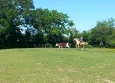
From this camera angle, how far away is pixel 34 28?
76.2 metres

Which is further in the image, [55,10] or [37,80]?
[55,10]

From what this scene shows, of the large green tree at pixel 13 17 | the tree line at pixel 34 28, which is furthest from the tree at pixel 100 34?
the large green tree at pixel 13 17

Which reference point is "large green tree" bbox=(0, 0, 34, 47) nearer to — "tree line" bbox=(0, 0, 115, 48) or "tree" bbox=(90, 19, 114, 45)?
"tree line" bbox=(0, 0, 115, 48)

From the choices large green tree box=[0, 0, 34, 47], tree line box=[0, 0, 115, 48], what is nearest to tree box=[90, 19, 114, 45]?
tree line box=[0, 0, 115, 48]

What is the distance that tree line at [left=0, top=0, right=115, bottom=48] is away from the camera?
224ft

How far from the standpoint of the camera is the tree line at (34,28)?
2692 inches

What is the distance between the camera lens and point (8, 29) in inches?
2616

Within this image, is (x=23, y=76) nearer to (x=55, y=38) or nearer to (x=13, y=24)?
(x=13, y=24)

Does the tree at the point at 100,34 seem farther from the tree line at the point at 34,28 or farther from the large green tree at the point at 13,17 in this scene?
the large green tree at the point at 13,17

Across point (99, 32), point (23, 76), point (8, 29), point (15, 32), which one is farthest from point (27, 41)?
point (23, 76)

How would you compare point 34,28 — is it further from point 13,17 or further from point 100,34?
point 100,34

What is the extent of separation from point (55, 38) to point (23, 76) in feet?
227

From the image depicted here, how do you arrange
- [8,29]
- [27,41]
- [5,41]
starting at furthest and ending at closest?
1. [27,41]
2. [5,41]
3. [8,29]

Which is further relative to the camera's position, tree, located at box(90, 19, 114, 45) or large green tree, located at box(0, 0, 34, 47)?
tree, located at box(90, 19, 114, 45)
